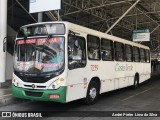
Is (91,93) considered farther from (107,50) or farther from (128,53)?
(128,53)

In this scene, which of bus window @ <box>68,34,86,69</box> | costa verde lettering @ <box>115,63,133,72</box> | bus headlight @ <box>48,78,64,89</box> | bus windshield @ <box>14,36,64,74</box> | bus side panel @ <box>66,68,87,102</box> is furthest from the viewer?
costa verde lettering @ <box>115,63,133,72</box>

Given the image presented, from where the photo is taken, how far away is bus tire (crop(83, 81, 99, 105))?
1038 centimetres

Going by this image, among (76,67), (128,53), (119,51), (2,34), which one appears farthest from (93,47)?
(2,34)

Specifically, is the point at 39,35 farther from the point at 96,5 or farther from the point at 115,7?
the point at 115,7

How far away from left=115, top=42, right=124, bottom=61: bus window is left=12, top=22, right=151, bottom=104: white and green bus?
197 centimetres

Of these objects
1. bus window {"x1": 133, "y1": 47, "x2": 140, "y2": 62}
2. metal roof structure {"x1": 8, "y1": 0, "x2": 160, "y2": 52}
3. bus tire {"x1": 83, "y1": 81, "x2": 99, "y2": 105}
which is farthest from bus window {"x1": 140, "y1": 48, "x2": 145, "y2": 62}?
bus tire {"x1": 83, "y1": 81, "x2": 99, "y2": 105}

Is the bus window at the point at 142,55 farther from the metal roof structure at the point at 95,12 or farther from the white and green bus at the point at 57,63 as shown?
the white and green bus at the point at 57,63

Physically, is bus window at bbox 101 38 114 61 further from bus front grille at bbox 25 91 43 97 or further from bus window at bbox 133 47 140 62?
bus window at bbox 133 47 140 62

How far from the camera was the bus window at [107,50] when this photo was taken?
11664mm

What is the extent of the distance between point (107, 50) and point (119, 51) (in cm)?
163

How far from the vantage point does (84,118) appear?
8.33 meters

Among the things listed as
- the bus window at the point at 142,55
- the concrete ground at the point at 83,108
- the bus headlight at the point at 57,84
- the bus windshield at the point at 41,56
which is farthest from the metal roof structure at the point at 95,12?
the bus headlight at the point at 57,84

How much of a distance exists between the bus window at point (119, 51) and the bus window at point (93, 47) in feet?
6.82

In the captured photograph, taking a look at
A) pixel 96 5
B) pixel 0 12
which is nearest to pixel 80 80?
pixel 0 12
